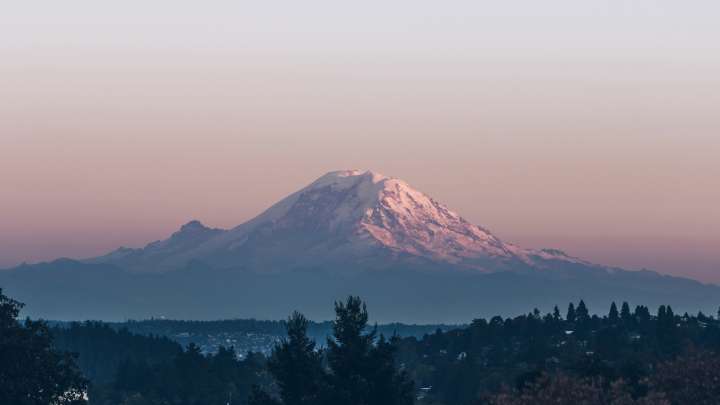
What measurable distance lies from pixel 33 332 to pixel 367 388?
2515 cm

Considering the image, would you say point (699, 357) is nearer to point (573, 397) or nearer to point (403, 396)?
point (573, 397)

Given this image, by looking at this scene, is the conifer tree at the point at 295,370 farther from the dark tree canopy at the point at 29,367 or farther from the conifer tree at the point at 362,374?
the dark tree canopy at the point at 29,367

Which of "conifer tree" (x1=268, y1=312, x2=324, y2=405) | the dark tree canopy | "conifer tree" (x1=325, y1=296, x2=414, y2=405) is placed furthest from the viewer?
"conifer tree" (x1=268, y1=312, x2=324, y2=405)

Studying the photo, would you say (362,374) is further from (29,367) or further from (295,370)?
(29,367)

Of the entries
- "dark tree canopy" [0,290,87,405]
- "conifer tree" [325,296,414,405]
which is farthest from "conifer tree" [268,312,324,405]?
"dark tree canopy" [0,290,87,405]

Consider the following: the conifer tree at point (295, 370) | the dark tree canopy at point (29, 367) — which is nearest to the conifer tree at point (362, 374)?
the conifer tree at point (295, 370)

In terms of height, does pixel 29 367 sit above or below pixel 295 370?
below

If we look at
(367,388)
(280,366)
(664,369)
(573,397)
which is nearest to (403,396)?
(367,388)

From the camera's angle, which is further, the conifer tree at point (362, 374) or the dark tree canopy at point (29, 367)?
the conifer tree at point (362, 374)

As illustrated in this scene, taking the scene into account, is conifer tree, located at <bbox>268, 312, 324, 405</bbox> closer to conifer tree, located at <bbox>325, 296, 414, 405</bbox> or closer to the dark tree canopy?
conifer tree, located at <bbox>325, 296, 414, 405</bbox>

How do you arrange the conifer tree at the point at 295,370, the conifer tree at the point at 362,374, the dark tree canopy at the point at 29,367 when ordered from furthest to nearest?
the conifer tree at the point at 295,370, the conifer tree at the point at 362,374, the dark tree canopy at the point at 29,367

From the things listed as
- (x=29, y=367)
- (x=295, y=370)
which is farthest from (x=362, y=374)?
(x=29, y=367)

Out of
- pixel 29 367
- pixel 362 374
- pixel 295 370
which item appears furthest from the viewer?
pixel 295 370

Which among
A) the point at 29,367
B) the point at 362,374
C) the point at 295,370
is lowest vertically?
the point at 29,367
